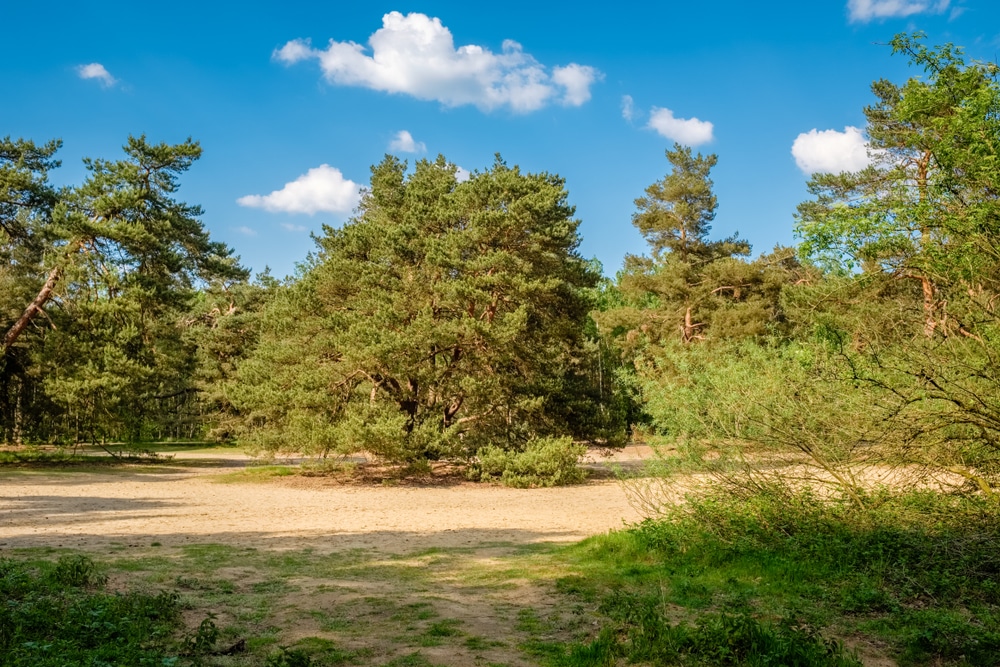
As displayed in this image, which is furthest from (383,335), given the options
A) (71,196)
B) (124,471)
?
(71,196)

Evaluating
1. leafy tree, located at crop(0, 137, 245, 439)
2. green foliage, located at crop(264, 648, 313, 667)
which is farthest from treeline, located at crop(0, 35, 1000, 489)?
green foliage, located at crop(264, 648, 313, 667)

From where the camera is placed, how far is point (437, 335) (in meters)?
21.1

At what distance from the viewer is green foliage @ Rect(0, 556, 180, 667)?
189 inches

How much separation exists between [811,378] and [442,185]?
1974 cm

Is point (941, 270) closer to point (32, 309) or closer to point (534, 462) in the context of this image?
point (534, 462)

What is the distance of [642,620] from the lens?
5605 millimetres

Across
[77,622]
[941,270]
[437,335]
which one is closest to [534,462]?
[437,335]

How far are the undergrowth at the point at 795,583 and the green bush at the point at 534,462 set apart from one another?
431 inches

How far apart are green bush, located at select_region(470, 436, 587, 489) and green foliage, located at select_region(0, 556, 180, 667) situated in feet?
47.4

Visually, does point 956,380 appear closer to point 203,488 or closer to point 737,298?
point 203,488

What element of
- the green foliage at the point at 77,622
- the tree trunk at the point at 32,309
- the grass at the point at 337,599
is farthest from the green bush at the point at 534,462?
the tree trunk at the point at 32,309

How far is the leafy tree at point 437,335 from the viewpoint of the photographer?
20969 mm

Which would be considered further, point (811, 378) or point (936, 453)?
point (811, 378)

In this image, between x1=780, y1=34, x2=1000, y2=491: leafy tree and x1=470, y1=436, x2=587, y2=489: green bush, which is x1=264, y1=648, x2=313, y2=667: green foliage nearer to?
x1=780, y1=34, x2=1000, y2=491: leafy tree
